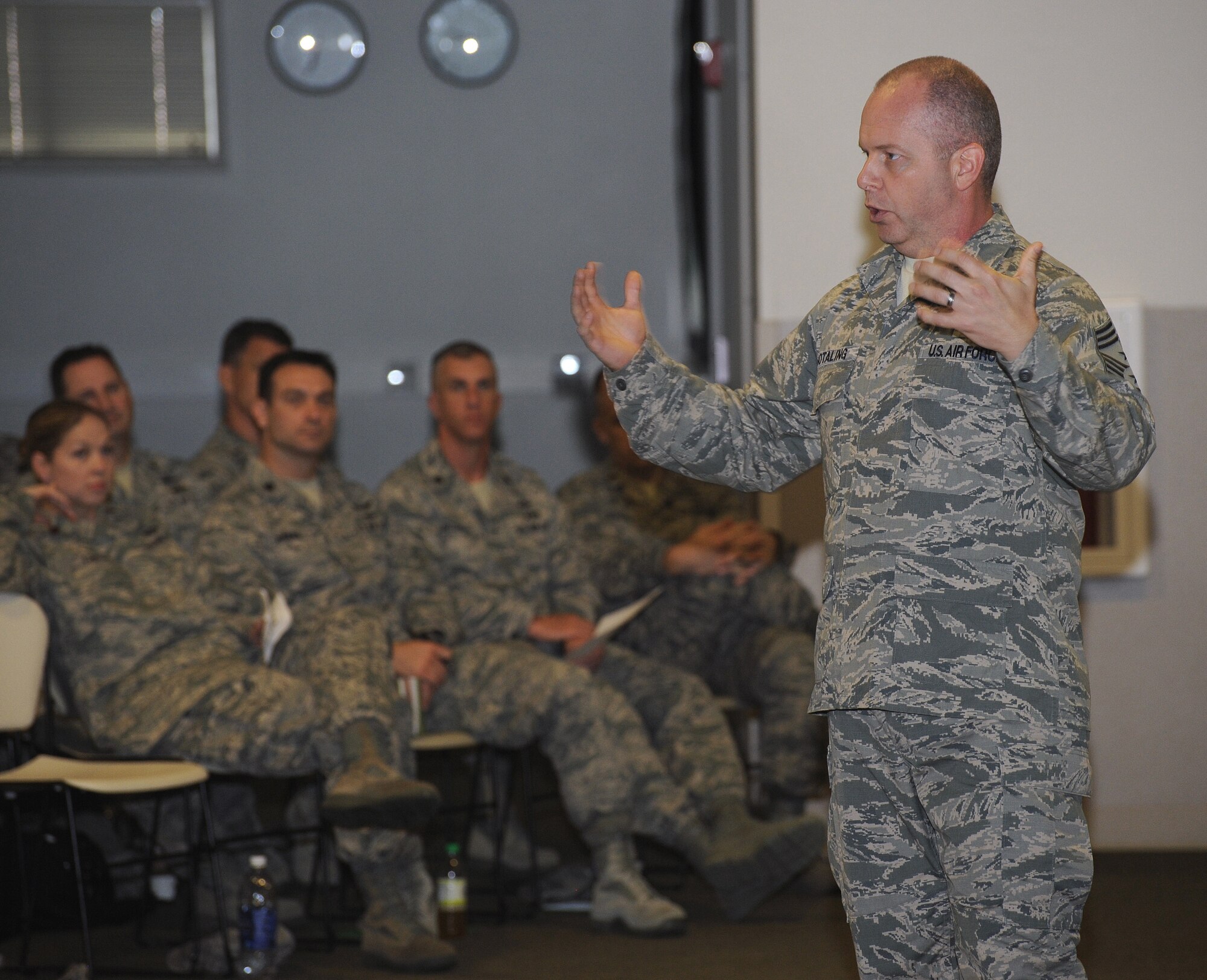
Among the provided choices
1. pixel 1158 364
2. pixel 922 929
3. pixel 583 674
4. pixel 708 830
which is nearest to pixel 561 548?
pixel 583 674

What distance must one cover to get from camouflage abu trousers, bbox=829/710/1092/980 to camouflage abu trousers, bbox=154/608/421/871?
1.69m

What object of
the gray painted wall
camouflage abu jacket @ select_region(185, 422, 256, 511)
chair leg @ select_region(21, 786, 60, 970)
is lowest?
chair leg @ select_region(21, 786, 60, 970)

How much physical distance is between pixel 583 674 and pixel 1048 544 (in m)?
2.03

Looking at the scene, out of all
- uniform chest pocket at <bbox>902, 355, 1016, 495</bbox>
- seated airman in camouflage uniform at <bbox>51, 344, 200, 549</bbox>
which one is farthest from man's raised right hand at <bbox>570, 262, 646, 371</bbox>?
seated airman in camouflage uniform at <bbox>51, 344, 200, 549</bbox>

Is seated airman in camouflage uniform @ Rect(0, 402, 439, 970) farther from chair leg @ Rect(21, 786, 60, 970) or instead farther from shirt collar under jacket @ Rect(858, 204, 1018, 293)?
shirt collar under jacket @ Rect(858, 204, 1018, 293)

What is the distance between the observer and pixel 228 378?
15.1 feet

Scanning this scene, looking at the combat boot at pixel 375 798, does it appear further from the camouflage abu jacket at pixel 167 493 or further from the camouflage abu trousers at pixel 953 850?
the camouflage abu trousers at pixel 953 850

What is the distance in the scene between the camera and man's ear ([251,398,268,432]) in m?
3.91

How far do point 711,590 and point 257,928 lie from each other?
1628mm

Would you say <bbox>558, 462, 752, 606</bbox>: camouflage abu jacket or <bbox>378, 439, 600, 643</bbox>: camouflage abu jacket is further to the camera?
<bbox>558, 462, 752, 606</bbox>: camouflage abu jacket

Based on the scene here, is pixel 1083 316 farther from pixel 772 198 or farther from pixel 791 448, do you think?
pixel 772 198

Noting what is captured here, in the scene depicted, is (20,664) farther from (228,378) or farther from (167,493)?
(228,378)

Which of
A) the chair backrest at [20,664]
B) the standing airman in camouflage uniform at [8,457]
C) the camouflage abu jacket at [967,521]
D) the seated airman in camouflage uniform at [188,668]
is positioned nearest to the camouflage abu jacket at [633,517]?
the seated airman in camouflage uniform at [188,668]

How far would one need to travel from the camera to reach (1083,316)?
1.74 meters
